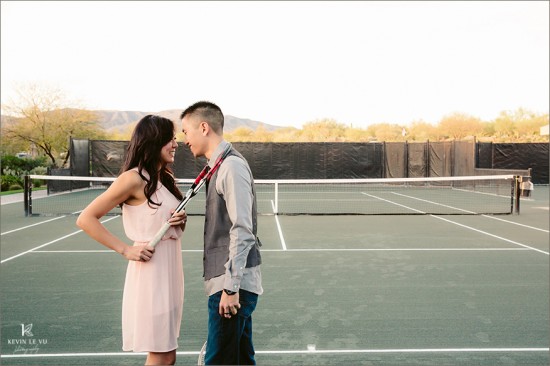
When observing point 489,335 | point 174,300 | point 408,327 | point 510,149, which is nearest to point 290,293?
point 408,327

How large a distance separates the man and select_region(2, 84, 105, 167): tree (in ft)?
97.6

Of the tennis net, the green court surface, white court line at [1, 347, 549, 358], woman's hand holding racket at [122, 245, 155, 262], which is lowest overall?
white court line at [1, 347, 549, 358]

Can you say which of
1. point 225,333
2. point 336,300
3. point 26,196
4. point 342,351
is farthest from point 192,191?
point 26,196

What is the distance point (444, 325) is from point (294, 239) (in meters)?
5.02

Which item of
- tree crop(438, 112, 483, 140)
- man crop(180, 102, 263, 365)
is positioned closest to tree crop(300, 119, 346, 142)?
A: tree crop(438, 112, 483, 140)

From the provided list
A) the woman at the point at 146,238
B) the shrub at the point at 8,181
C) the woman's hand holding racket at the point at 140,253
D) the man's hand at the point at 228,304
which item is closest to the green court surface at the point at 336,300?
the woman at the point at 146,238

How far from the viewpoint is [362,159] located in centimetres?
2683

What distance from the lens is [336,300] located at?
18.0 feet

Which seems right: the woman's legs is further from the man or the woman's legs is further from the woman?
the man

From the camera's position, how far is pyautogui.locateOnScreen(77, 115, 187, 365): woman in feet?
7.80

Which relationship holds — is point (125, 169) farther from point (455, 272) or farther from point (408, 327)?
point (455, 272)

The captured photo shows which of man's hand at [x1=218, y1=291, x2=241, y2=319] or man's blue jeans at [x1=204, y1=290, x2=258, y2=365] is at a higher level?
man's hand at [x1=218, y1=291, x2=241, y2=319]

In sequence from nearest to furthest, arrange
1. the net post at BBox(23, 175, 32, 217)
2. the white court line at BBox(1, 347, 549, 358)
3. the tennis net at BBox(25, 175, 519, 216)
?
the white court line at BBox(1, 347, 549, 358), the net post at BBox(23, 175, 32, 217), the tennis net at BBox(25, 175, 519, 216)

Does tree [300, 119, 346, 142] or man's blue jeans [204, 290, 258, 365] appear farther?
tree [300, 119, 346, 142]
